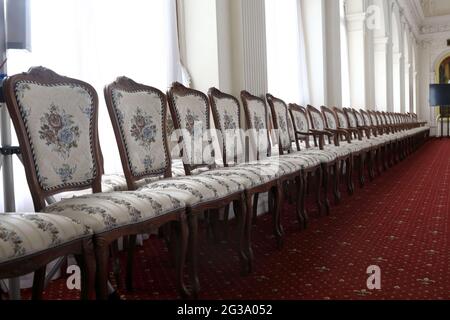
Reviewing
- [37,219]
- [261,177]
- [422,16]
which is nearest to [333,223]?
[261,177]

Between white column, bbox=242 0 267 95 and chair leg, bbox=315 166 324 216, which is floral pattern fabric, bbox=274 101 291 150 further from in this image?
chair leg, bbox=315 166 324 216

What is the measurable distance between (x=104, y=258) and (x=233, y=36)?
3238 millimetres

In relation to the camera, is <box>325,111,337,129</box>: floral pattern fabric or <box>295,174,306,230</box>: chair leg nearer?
<box>295,174,306,230</box>: chair leg

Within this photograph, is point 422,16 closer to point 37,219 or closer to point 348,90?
point 348,90

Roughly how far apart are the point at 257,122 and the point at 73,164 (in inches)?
80.4

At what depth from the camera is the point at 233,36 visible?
4352 mm

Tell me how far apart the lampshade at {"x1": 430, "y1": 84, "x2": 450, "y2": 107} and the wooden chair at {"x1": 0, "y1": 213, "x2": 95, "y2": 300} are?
16412 mm

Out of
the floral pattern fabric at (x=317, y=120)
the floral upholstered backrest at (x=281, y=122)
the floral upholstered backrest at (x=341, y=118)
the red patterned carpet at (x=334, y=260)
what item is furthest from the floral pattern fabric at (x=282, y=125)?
the floral upholstered backrest at (x=341, y=118)

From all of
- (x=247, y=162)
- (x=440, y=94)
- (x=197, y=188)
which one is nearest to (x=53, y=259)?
(x=197, y=188)

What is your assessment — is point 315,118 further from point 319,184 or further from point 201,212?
point 201,212

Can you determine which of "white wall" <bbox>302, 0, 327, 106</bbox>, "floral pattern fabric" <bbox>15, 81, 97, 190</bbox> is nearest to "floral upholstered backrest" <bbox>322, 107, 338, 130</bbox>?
"white wall" <bbox>302, 0, 327, 106</bbox>

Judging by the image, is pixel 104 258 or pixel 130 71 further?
pixel 130 71

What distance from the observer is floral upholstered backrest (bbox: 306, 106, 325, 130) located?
5.15m
